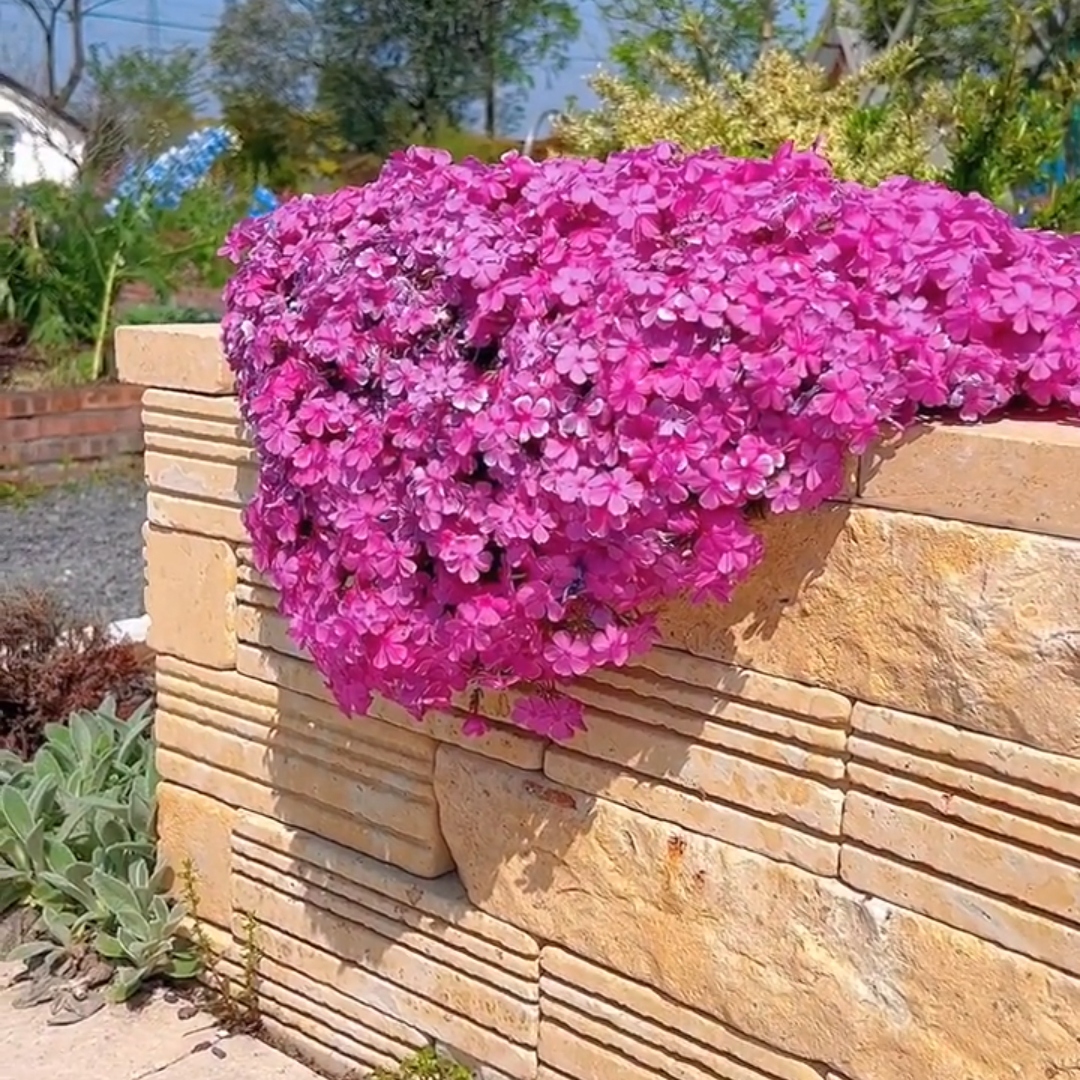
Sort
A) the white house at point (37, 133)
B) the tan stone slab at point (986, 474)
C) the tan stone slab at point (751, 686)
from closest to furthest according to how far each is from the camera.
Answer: the tan stone slab at point (986, 474), the tan stone slab at point (751, 686), the white house at point (37, 133)

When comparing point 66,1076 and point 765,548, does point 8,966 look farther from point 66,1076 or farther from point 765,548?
point 765,548

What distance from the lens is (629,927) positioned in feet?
7.35

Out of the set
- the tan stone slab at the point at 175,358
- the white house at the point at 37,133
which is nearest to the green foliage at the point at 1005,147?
the tan stone slab at the point at 175,358

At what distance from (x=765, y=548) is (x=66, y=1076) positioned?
5.41 ft

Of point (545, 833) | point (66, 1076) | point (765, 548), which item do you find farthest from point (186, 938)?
point (765, 548)

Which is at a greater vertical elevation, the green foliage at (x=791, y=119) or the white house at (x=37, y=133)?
the white house at (x=37, y=133)

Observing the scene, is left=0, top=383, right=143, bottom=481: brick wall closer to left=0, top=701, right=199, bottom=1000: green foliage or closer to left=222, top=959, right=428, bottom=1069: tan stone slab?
left=0, top=701, right=199, bottom=1000: green foliage

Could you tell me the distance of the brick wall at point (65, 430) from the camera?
8.03m

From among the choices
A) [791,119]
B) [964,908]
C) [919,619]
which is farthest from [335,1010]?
[791,119]

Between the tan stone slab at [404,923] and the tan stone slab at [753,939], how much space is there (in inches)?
3.1

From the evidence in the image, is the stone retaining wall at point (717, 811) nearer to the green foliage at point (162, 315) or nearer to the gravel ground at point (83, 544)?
the gravel ground at point (83, 544)

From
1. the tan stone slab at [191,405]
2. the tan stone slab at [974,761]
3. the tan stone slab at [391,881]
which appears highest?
the tan stone slab at [191,405]

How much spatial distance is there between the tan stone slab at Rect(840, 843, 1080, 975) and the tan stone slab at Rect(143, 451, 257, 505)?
4.26 ft

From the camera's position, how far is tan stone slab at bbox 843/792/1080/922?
177 centimetres
